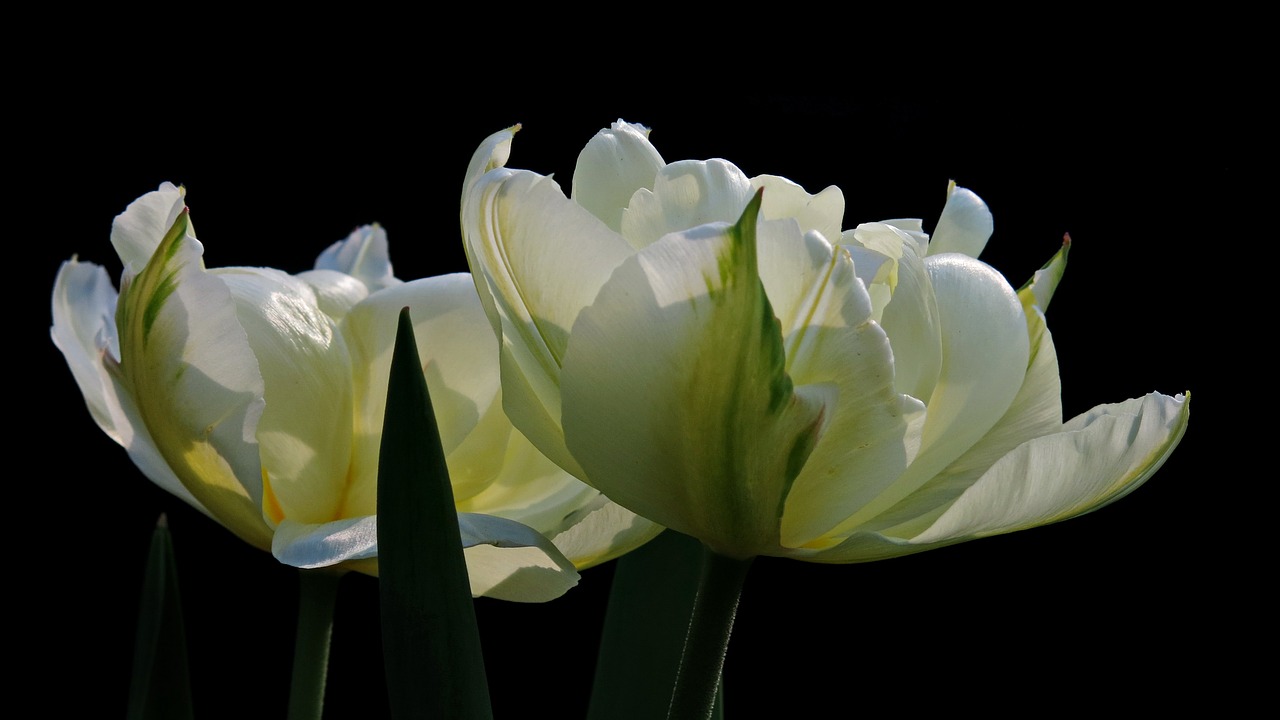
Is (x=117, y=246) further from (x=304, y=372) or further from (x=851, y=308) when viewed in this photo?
(x=851, y=308)

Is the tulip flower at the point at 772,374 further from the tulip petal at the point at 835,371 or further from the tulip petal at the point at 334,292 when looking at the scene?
the tulip petal at the point at 334,292

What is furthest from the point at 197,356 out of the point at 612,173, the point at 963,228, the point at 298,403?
the point at 963,228

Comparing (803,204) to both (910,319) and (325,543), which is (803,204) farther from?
(325,543)

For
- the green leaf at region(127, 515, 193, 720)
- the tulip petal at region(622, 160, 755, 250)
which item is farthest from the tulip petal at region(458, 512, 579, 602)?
the green leaf at region(127, 515, 193, 720)

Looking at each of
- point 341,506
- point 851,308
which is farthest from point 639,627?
point 851,308

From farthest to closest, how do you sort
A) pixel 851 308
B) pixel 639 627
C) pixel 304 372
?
pixel 639 627 → pixel 304 372 → pixel 851 308

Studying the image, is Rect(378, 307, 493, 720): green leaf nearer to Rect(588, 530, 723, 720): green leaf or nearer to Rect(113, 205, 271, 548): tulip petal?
Rect(113, 205, 271, 548): tulip petal

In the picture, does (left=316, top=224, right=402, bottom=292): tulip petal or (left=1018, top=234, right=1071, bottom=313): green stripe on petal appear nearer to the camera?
(left=1018, top=234, right=1071, bottom=313): green stripe on petal
